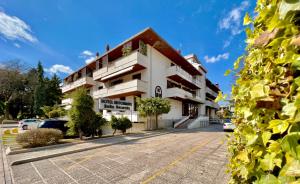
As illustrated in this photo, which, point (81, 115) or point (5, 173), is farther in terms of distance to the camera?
point (81, 115)

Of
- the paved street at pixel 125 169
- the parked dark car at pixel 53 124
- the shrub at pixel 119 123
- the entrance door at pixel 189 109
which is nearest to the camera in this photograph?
the paved street at pixel 125 169

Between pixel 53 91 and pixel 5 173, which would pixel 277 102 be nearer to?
pixel 5 173

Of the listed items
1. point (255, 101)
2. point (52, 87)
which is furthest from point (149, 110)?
point (52, 87)

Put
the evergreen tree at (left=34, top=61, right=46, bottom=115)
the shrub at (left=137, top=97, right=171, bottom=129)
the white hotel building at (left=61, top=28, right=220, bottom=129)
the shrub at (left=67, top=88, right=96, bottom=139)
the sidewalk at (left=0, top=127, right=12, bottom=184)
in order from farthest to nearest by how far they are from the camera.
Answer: the evergreen tree at (left=34, top=61, right=46, bottom=115), the white hotel building at (left=61, top=28, right=220, bottom=129), the shrub at (left=137, top=97, right=171, bottom=129), the shrub at (left=67, top=88, right=96, bottom=139), the sidewalk at (left=0, top=127, right=12, bottom=184)

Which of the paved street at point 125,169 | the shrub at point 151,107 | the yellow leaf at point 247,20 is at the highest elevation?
the yellow leaf at point 247,20

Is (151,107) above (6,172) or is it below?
above

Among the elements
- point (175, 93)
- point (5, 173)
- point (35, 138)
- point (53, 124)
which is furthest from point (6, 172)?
point (175, 93)

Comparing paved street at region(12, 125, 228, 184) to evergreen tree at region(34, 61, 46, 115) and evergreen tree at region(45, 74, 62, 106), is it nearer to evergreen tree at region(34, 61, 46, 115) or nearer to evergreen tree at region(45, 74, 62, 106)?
evergreen tree at region(34, 61, 46, 115)

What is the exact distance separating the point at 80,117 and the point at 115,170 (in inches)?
286

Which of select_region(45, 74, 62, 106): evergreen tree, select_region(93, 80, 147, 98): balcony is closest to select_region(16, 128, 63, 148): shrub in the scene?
select_region(93, 80, 147, 98): balcony

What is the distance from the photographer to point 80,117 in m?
11.7

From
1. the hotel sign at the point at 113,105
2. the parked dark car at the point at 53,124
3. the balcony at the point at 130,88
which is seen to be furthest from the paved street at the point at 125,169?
the balcony at the point at 130,88

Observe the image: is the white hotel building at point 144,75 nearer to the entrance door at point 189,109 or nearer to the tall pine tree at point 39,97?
the entrance door at point 189,109

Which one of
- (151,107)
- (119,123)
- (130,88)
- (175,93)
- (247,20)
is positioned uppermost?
(130,88)
